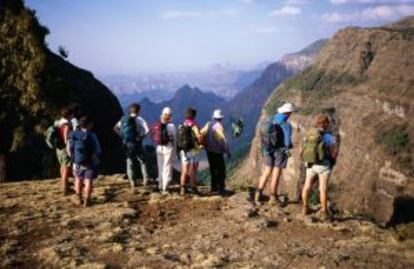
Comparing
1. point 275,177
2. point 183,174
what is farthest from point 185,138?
point 275,177

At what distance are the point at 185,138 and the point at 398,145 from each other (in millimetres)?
175965

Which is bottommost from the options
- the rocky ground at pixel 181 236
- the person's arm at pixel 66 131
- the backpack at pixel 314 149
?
the rocky ground at pixel 181 236

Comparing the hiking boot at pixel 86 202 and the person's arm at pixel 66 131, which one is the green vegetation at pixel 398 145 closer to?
the person's arm at pixel 66 131

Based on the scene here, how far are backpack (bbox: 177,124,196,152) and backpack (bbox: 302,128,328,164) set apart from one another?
4.23 metres

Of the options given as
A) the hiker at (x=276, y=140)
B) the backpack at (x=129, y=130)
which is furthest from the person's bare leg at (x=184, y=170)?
the hiker at (x=276, y=140)

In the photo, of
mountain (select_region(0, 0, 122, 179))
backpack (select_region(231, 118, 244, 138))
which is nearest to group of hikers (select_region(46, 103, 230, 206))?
backpack (select_region(231, 118, 244, 138))

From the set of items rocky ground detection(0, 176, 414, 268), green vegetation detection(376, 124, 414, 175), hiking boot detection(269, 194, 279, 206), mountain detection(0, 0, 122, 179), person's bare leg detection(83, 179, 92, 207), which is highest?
mountain detection(0, 0, 122, 179)

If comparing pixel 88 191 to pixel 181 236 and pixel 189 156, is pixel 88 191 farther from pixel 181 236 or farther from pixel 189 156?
pixel 181 236

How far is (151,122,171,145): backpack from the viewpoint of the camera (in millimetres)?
17484

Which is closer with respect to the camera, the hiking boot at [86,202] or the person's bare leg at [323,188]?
the person's bare leg at [323,188]

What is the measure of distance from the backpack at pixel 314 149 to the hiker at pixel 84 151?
6.73m

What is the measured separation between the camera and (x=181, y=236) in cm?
1410

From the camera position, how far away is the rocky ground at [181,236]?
12156 millimetres

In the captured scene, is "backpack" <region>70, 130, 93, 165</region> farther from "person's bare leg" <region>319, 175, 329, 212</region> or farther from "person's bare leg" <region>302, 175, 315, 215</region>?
"person's bare leg" <region>319, 175, 329, 212</region>
